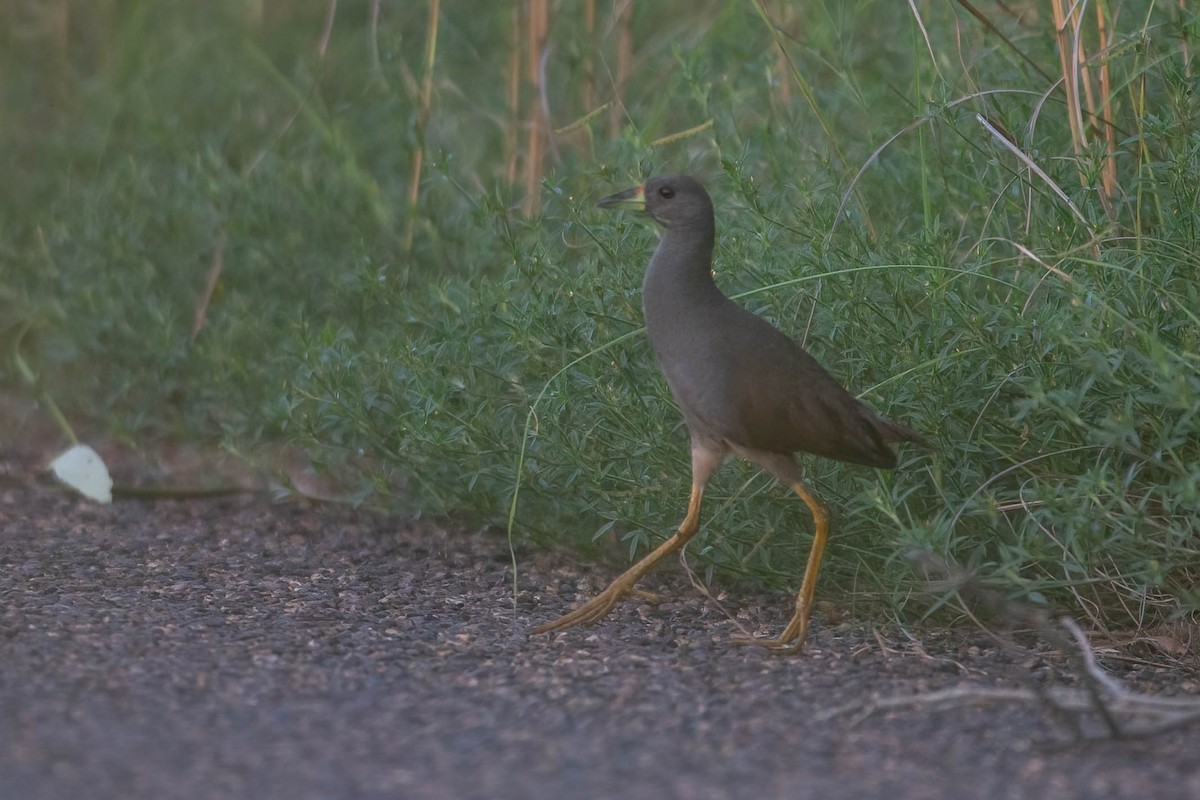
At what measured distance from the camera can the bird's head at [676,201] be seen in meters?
3.85

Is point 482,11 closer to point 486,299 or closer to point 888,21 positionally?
point 888,21

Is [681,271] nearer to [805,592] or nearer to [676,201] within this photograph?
[676,201]

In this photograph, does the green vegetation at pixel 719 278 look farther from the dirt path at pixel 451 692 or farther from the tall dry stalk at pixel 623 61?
the dirt path at pixel 451 692

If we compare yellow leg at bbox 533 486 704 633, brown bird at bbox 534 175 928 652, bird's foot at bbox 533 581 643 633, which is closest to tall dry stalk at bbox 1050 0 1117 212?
brown bird at bbox 534 175 928 652

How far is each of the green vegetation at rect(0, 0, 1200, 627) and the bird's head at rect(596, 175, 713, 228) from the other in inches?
5.2

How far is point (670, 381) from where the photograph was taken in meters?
3.72

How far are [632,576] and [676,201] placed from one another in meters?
0.94

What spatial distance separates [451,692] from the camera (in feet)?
10.5

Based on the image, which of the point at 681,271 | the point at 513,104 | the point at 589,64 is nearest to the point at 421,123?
the point at 513,104

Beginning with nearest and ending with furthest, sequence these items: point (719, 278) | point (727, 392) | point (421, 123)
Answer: point (727, 392) < point (719, 278) < point (421, 123)

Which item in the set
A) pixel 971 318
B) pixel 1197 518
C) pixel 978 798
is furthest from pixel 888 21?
pixel 978 798

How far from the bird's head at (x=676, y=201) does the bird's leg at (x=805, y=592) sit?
708mm

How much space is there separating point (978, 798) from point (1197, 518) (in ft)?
3.24

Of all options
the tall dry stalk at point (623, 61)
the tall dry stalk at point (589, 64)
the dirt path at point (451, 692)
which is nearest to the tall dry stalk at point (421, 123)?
the tall dry stalk at point (589, 64)
